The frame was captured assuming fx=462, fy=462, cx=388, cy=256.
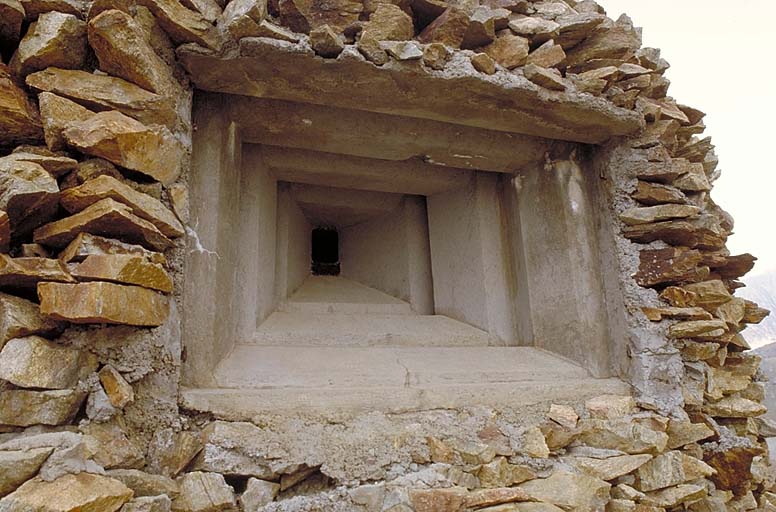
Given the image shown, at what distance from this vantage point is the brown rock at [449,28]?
175cm

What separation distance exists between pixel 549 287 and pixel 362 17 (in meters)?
1.39

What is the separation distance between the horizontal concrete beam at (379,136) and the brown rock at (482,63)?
1.09ft

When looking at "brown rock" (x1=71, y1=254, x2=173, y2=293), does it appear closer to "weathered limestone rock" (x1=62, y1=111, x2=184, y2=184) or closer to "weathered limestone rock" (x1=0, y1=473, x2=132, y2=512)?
"weathered limestone rock" (x1=62, y1=111, x2=184, y2=184)

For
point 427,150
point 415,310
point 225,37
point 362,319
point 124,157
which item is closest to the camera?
point 124,157

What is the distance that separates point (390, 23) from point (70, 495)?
164 cm

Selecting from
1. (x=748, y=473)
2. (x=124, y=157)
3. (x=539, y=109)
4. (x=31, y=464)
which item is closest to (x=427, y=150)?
(x=539, y=109)

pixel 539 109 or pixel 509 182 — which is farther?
pixel 509 182

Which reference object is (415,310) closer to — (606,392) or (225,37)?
(606,392)

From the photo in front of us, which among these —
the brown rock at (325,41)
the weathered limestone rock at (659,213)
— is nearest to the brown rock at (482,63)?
the brown rock at (325,41)

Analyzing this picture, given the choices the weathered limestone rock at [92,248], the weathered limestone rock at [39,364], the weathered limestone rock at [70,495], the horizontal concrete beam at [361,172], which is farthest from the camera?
the horizontal concrete beam at [361,172]

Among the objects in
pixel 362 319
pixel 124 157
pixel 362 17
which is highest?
pixel 362 17

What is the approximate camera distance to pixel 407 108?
177 cm

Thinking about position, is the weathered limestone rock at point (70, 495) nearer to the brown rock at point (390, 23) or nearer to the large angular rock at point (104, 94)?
the large angular rock at point (104, 94)

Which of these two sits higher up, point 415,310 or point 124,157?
point 124,157
